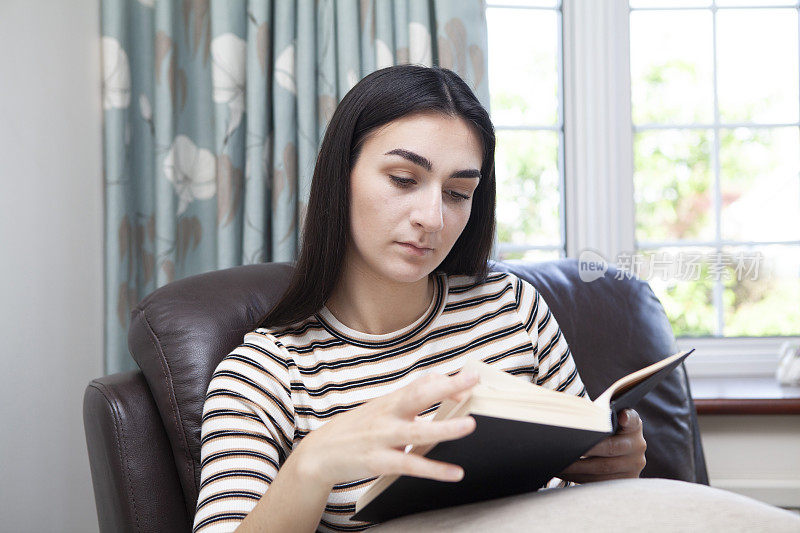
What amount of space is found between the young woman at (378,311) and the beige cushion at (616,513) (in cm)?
16

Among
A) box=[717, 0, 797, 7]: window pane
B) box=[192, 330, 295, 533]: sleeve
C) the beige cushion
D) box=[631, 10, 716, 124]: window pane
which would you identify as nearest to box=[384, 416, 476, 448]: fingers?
the beige cushion

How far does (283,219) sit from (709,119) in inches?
57.0

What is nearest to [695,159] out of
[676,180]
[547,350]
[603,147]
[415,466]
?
[676,180]

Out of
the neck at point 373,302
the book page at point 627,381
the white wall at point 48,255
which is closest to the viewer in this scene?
the book page at point 627,381

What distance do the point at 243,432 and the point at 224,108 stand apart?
47.5 inches

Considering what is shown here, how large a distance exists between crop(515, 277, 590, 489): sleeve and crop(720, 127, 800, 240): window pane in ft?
4.52

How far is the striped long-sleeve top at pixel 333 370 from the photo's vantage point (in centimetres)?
91

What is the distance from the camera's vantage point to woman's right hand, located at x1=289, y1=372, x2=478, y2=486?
→ 0.62 metres

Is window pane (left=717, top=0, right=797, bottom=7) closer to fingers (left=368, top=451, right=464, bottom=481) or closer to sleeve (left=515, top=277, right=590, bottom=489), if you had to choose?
sleeve (left=515, top=277, right=590, bottom=489)

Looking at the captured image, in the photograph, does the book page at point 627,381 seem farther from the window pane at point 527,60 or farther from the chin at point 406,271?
the window pane at point 527,60

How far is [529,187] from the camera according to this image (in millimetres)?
2344

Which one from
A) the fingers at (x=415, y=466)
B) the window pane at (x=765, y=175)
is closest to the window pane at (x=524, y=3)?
the window pane at (x=765, y=175)

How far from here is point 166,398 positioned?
113 centimetres

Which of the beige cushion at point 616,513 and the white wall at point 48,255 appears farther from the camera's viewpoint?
the white wall at point 48,255
